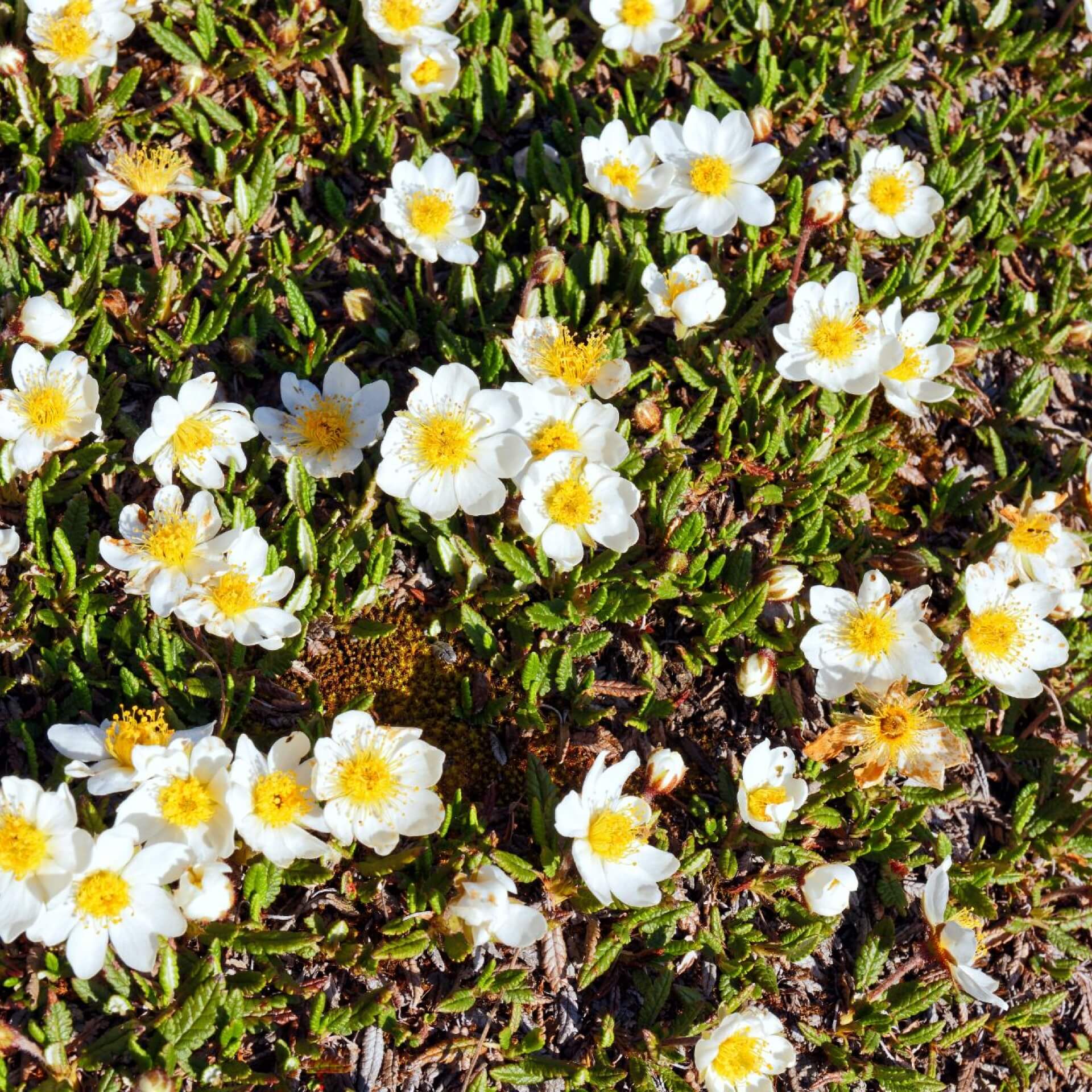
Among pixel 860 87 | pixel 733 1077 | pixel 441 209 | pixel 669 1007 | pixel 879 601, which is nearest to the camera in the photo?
pixel 733 1077

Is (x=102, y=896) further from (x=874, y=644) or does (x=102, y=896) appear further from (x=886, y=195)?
(x=886, y=195)

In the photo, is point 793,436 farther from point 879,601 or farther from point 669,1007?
point 669,1007

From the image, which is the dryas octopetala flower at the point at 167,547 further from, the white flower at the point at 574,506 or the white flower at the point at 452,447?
the white flower at the point at 574,506

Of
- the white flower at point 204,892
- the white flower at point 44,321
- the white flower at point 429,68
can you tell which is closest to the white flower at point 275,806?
the white flower at point 204,892

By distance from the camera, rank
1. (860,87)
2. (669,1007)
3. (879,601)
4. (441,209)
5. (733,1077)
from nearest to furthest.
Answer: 1. (733,1077)
2. (669,1007)
3. (879,601)
4. (441,209)
5. (860,87)

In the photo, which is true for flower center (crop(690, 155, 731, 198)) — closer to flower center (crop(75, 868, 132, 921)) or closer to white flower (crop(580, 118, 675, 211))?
white flower (crop(580, 118, 675, 211))

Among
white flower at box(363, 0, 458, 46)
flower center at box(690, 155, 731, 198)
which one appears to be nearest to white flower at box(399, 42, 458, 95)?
white flower at box(363, 0, 458, 46)

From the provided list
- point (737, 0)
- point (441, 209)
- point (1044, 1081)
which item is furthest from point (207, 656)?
point (737, 0)
